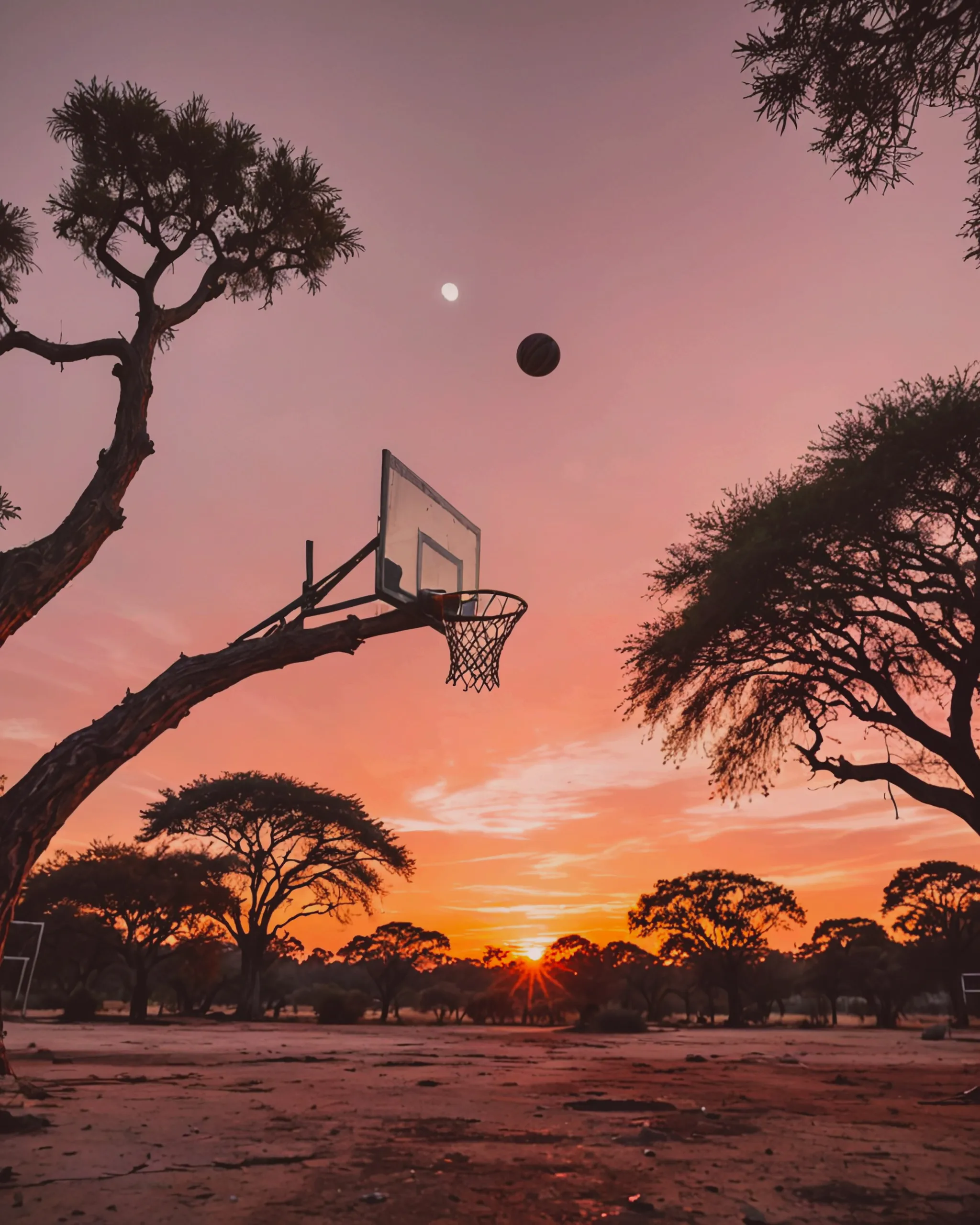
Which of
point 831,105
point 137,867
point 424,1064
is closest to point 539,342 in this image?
point 831,105

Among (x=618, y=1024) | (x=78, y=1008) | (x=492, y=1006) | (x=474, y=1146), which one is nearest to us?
(x=474, y=1146)

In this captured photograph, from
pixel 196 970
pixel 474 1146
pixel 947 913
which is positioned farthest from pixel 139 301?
pixel 947 913

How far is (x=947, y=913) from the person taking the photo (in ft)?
149

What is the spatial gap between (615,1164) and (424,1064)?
9.61 meters

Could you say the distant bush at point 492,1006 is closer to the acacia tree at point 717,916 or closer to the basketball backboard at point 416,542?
the acacia tree at point 717,916

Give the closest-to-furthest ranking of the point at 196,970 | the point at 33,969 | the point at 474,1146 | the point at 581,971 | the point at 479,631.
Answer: the point at 474,1146, the point at 479,631, the point at 33,969, the point at 196,970, the point at 581,971

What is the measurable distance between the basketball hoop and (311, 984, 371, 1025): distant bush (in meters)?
32.0

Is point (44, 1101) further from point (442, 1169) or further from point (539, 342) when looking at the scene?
point (539, 342)

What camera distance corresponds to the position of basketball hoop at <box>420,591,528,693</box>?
36.7 feet

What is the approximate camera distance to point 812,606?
14844 mm

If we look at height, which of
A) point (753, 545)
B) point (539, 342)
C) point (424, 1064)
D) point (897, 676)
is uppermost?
point (539, 342)

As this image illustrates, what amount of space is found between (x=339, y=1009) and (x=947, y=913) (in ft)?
107

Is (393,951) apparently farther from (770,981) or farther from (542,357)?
(542,357)

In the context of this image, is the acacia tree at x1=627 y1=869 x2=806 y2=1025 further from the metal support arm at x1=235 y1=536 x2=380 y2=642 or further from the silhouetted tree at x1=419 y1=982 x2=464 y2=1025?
the metal support arm at x1=235 y1=536 x2=380 y2=642
